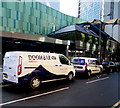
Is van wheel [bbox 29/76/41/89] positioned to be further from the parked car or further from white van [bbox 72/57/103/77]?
the parked car

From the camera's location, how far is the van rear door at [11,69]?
6145mm

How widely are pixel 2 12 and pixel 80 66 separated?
24.3 meters

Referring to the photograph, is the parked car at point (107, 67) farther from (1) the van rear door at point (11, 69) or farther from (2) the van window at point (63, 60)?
(1) the van rear door at point (11, 69)

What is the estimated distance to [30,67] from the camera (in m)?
6.42

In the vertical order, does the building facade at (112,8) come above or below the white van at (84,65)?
above

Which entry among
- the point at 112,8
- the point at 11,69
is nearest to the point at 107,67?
the point at 11,69

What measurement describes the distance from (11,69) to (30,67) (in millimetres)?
1012

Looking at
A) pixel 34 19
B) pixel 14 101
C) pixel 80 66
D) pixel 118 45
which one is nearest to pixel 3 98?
pixel 14 101

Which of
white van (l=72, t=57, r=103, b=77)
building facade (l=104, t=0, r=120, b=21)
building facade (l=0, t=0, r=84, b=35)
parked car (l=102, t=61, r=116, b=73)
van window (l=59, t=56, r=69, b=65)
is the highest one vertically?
building facade (l=104, t=0, r=120, b=21)

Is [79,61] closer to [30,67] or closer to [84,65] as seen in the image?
[84,65]

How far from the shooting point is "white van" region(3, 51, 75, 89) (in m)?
6.14

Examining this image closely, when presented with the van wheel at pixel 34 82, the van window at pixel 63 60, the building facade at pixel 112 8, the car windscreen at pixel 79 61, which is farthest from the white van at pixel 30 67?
the building facade at pixel 112 8

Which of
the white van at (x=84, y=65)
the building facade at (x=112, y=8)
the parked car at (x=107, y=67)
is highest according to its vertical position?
the building facade at (x=112, y=8)

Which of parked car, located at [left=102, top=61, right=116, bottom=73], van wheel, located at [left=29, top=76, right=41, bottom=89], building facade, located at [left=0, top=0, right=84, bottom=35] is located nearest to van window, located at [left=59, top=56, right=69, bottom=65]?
van wheel, located at [left=29, top=76, right=41, bottom=89]
